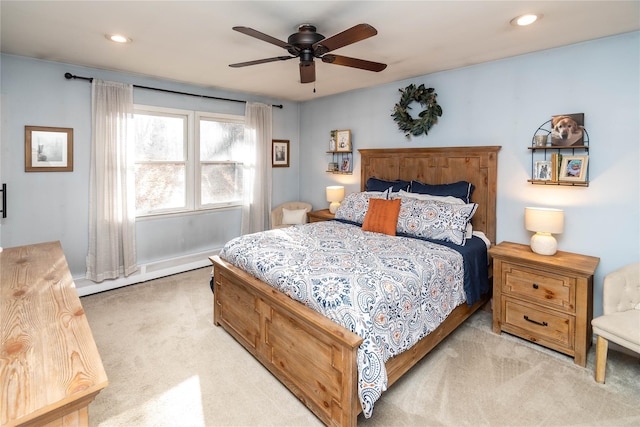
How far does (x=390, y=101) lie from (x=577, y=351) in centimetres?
316

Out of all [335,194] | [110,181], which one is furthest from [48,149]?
[335,194]

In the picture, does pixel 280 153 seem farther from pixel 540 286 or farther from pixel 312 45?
pixel 540 286

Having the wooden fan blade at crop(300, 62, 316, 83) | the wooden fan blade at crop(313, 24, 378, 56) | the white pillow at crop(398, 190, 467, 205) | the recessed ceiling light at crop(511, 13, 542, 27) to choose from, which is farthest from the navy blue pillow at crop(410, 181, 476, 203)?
the wooden fan blade at crop(313, 24, 378, 56)

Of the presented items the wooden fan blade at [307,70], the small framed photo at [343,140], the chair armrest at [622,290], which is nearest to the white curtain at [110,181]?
the wooden fan blade at [307,70]

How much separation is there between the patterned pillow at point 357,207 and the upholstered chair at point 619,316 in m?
2.05

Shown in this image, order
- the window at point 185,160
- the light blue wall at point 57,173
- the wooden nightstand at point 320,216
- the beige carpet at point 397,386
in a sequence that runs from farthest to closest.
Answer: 1. the wooden nightstand at point 320,216
2. the window at point 185,160
3. the light blue wall at point 57,173
4. the beige carpet at point 397,386

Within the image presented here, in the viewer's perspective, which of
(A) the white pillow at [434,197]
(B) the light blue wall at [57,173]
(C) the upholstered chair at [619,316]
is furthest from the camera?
(A) the white pillow at [434,197]

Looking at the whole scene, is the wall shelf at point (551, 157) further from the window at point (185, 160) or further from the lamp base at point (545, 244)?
the window at point (185, 160)

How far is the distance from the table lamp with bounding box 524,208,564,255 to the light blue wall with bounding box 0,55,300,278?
3.99 meters

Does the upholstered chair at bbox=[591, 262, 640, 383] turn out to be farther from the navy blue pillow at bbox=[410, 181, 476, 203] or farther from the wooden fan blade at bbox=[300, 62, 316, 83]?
the wooden fan blade at bbox=[300, 62, 316, 83]

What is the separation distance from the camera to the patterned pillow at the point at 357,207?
3.75 meters

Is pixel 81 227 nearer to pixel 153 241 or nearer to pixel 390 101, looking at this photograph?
pixel 153 241

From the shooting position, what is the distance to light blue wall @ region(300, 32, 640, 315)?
262cm

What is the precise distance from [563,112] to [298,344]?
2916 millimetres
